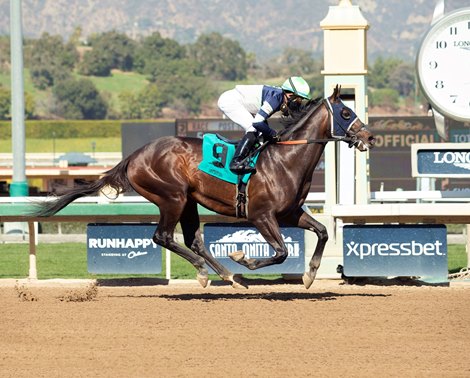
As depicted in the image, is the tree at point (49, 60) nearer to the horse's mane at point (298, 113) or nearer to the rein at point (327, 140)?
the horse's mane at point (298, 113)

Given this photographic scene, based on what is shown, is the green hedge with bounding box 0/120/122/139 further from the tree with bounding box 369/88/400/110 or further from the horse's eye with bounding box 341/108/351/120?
the horse's eye with bounding box 341/108/351/120

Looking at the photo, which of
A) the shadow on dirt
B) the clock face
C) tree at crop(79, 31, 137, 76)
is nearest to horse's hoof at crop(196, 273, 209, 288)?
the shadow on dirt

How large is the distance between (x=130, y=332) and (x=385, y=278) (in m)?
5.18

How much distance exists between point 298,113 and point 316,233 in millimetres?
1184

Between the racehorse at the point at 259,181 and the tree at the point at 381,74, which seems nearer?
the racehorse at the point at 259,181

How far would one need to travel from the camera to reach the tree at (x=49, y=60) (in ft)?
442

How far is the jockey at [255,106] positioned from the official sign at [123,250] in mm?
2480

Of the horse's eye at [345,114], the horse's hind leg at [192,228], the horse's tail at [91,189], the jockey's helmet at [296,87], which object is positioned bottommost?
the horse's hind leg at [192,228]

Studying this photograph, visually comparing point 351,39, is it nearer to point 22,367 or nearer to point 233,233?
point 233,233

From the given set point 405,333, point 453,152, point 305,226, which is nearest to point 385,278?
point 453,152

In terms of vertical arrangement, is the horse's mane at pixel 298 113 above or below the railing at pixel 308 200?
above

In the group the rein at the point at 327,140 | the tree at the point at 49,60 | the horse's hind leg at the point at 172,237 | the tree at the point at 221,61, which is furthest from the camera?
the tree at the point at 221,61

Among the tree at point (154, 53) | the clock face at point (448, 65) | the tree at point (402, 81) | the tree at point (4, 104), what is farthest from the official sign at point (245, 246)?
the tree at point (402, 81)

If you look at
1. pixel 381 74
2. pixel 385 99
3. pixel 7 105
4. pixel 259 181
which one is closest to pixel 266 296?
pixel 259 181
